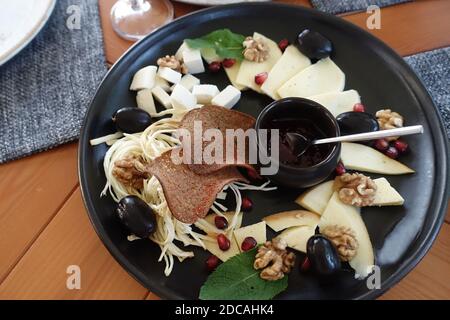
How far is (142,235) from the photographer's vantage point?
41.1 inches

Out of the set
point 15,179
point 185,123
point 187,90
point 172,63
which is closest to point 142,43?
point 172,63

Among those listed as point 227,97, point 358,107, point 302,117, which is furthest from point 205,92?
point 358,107

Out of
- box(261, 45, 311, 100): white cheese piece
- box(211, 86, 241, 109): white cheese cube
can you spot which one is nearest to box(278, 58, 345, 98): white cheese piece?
box(261, 45, 311, 100): white cheese piece

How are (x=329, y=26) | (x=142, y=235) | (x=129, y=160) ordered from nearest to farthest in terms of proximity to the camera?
(x=142, y=235), (x=129, y=160), (x=329, y=26)

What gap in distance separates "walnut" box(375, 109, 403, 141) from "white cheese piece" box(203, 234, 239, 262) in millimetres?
496

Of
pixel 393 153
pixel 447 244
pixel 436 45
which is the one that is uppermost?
pixel 436 45

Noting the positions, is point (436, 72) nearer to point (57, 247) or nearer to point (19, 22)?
point (57, 247)

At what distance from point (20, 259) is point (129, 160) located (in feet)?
1.18

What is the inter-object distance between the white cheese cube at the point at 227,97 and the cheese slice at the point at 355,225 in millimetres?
384

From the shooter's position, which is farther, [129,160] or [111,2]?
[111,2]

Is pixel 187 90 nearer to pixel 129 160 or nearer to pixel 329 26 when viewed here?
pixel 129 160

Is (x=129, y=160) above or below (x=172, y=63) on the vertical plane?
below

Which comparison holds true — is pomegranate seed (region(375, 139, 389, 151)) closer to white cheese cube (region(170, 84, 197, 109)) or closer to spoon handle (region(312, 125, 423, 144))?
spoon handle (region(312, 125, 423, 144))

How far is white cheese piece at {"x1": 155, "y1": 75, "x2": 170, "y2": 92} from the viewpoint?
4.29 feet
